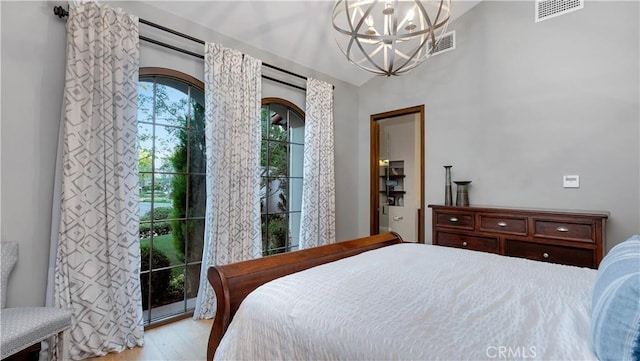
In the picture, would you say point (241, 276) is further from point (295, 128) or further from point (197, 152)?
point (295, 128)

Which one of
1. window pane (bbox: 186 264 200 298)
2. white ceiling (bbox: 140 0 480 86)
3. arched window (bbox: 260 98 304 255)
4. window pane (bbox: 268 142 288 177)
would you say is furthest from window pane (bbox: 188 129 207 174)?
white ceiling (bbox: 140 0 480 86)

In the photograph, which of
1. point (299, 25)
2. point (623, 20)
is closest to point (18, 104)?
point (299, 25)

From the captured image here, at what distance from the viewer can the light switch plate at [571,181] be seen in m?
2.78

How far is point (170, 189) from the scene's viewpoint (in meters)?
2.72

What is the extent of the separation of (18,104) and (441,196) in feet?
12.6

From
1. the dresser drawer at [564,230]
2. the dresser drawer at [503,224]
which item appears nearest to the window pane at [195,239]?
the dresser drawer at [503,224]

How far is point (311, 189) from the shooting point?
3.66 meters

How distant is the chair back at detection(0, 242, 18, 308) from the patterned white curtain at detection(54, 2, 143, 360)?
8.6 inches

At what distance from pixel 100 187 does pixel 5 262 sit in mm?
640

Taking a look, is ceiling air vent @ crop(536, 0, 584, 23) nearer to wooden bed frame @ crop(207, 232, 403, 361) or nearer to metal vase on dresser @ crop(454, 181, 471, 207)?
metal vase on dresser @ crop(454, 181, 471, 207)

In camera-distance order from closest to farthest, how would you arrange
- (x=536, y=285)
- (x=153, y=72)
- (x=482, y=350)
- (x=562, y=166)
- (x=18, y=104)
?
(x=482, y=350) → (x=536, y=285) → (x=18, y=104) → (x=153, y=72) → (x=562, y=166)

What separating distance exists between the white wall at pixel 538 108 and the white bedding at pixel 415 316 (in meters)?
1.56

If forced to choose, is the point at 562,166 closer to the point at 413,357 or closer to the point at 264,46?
the point at 413,357

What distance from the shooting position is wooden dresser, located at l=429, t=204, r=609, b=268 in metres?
2.42
